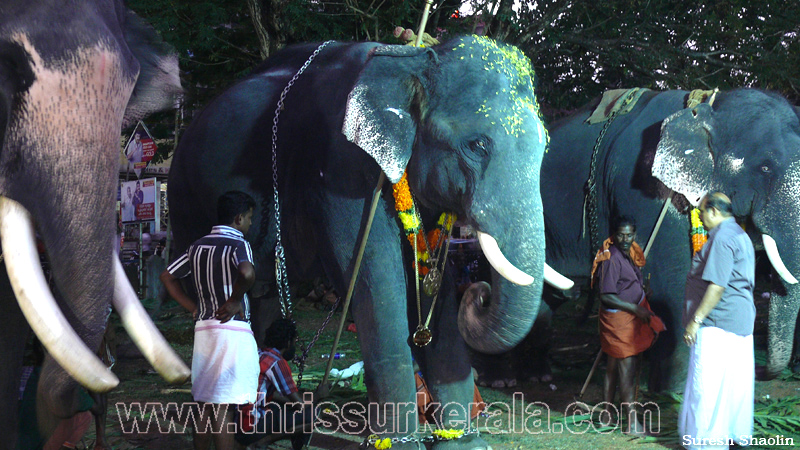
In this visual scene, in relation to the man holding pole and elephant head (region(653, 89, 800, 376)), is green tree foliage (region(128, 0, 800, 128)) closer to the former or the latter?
elephant head (region(653, 89, 800, 376))

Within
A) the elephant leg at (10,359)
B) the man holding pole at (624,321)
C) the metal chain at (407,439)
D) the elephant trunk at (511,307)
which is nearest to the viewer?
the elephant leg at (10,359)

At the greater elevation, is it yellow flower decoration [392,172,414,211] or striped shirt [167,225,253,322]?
yellow flower decoration [392,172,414,211]

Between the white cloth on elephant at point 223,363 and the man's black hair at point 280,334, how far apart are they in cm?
49

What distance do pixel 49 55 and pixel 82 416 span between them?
8.81ft

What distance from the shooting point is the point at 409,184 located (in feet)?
14.1

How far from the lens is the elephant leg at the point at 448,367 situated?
4.43 meters

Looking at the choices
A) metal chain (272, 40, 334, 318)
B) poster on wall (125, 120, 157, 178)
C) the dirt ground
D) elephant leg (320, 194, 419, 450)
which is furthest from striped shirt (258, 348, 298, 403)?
poster on wall (125, 120, 157, 178)

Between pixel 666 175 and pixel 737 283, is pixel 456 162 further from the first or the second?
pixel 666 175

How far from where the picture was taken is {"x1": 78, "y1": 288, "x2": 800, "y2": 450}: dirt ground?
493cm

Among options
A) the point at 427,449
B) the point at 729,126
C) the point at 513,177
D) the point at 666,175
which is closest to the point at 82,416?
the point at 427,449

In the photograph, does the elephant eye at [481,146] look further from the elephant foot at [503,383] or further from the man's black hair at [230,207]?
the elephant foot at [503,383]

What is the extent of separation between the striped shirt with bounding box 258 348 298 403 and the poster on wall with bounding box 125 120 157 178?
8580 mm

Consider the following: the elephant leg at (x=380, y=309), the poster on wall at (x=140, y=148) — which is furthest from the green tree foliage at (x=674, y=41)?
the elephant leg at (x=380, y=309)

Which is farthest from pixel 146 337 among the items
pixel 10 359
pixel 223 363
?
pixel 223 363
